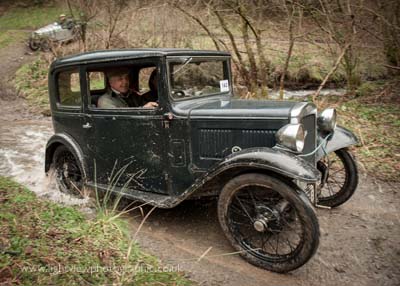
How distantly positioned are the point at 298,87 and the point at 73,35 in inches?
322

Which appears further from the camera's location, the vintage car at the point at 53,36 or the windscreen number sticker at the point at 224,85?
the vintage car at the point at 53,36

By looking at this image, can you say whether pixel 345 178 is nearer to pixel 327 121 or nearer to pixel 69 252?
pixel 327 121

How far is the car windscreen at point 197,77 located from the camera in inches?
142

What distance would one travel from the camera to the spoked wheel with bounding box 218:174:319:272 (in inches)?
112

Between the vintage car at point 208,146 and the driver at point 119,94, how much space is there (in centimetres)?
10

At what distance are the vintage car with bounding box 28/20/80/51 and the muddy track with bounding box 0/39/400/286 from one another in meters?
9.30

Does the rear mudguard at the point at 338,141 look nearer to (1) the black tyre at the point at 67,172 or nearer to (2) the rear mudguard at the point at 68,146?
(2) the rear mudguard at the point at 68,146

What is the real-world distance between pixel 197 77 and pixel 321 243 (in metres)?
2.08

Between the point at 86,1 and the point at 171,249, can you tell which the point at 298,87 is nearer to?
the point at 86,1

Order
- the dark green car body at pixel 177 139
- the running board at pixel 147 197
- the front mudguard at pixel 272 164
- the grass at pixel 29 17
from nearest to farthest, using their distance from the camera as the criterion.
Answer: the front mudguard at pixel 272 164, the dark green car body at pixel 177 139, the running board at pixel 147 197, the grass at pixel 29 17

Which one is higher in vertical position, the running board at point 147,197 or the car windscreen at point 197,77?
the car windscreen at point 197,77

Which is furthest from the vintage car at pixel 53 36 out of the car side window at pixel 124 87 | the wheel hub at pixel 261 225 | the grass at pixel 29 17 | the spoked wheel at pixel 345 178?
the wheel hub at pixel 261 225

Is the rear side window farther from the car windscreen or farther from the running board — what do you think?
the car windscreen

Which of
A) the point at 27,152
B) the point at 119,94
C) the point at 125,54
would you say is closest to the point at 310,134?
the point at 125,54
